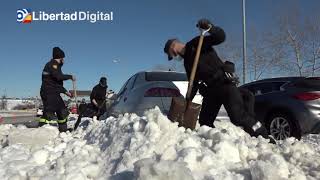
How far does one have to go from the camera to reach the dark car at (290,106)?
9445 millimetres

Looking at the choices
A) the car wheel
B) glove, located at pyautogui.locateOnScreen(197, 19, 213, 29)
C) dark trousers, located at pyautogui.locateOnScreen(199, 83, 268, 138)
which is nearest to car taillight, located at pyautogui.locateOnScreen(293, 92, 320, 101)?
the car wheel

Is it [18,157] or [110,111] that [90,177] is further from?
[110,111]

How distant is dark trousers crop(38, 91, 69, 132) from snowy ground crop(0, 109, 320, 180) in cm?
317

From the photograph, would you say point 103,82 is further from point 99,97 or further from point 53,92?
point 53,92

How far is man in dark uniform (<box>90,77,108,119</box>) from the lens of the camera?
12641mm

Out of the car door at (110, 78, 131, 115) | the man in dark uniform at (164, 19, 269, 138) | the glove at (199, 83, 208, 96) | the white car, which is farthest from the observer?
the car door at (110, 78, 131, 115)

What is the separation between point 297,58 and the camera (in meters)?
30.5

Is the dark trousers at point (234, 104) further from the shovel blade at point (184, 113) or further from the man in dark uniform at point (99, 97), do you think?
the man in dark uniform at point (99, 97)

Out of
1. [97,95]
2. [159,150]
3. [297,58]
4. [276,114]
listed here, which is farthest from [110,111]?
[297,58]

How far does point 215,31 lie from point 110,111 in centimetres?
513

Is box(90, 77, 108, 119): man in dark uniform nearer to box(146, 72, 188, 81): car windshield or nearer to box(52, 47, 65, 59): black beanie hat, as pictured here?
box(146, 72, 188, 81): car windshield

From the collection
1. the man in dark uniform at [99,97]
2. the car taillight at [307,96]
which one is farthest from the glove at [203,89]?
the man in dark uniform at [99,97]

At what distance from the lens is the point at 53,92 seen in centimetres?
911

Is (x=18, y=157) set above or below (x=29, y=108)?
above
